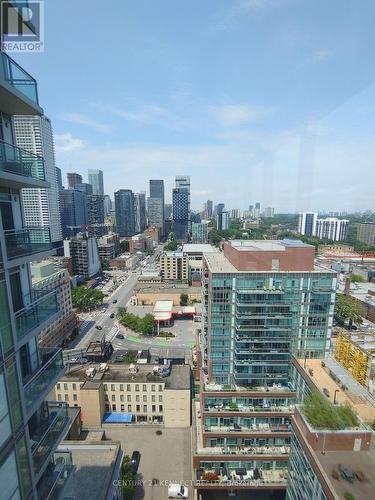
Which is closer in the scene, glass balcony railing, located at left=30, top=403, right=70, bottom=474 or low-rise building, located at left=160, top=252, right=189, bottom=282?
glass balcony railing, located at left=30, top=403, right=70, bottom=474

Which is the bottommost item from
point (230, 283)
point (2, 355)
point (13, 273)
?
point (230, 283)

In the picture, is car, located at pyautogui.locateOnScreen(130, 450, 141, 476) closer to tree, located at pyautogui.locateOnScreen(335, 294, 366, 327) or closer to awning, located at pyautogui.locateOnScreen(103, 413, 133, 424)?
awning, located at pyautogui.locateOnScreen(103, 413, 133, 424)

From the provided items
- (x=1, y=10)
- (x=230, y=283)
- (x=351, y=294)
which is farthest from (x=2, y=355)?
(x=351, y=294)

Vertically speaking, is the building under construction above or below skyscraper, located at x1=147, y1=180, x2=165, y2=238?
below

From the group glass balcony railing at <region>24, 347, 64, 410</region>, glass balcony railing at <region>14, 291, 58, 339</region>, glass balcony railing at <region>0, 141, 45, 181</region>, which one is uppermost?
glass balcony railing at <region>0, 141, 45, 181</region>

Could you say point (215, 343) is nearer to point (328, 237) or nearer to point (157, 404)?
point (157, 404)

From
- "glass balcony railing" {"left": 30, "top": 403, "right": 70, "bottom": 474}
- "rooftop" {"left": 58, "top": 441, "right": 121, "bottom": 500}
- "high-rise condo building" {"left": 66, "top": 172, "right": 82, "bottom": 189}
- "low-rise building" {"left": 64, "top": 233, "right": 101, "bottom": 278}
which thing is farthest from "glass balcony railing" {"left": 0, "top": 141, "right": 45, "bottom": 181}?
"high-rise condo building" {"left": 66, "top": 172, "right": 82, "bottom": 189}
